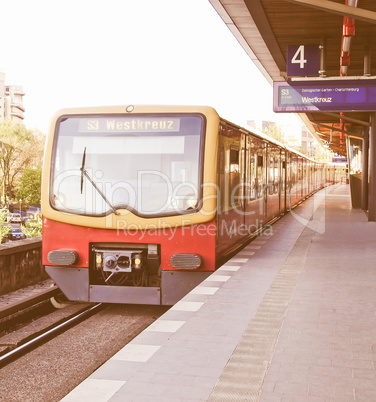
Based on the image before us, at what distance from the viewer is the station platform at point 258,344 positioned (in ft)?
13.8

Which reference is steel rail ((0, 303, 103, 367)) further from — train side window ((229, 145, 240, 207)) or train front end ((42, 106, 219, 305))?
train side window ((229, 145, 240, 207))

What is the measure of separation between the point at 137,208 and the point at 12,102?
143195 mm

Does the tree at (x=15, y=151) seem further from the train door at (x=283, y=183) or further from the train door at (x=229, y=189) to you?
the train door at (x=229, y=189)

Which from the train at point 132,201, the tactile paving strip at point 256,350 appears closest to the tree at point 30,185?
the train at point 132,201

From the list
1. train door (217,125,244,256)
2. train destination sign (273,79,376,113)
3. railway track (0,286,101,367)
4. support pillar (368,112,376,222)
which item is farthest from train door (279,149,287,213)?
railway track (0,286,101,367)

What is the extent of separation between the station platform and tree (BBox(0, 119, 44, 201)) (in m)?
56.0

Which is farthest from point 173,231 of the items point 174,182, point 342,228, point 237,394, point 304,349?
point 342,228

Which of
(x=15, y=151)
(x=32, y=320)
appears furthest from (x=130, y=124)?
(x=15, y=151)

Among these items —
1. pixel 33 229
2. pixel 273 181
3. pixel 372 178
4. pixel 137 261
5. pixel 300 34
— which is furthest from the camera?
pixel 33 229

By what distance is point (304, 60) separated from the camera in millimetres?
15805

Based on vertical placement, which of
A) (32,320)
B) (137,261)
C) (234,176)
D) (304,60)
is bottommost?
(32,320)

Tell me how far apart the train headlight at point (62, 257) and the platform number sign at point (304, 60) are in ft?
30.5

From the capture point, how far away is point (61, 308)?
9719 mm

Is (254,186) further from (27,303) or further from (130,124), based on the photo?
(27,303)
